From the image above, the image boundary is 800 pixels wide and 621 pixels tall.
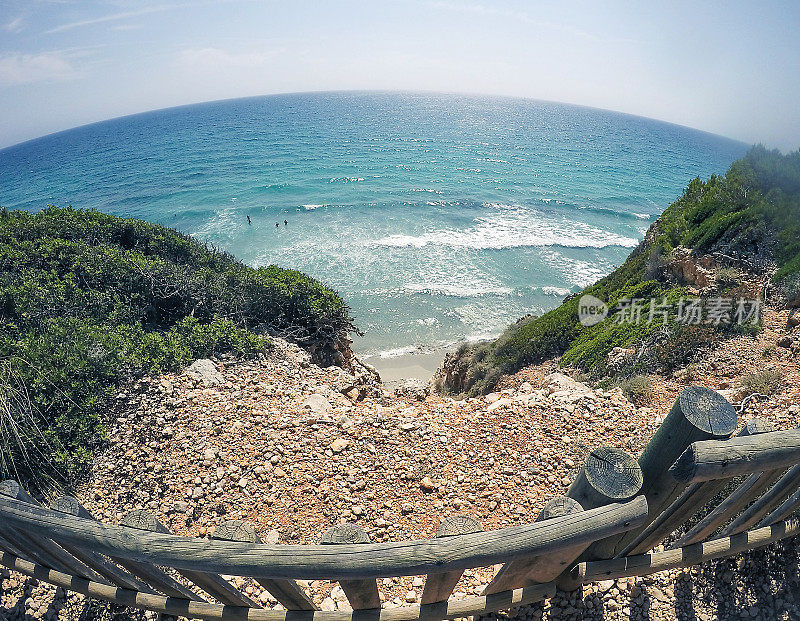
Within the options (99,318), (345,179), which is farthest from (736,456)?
(345,179)

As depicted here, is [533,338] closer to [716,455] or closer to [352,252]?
[716,455]

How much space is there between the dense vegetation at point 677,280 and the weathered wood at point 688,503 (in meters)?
4.75

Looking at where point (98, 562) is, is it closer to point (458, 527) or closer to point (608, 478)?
point (458, 527)

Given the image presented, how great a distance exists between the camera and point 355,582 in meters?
1.91

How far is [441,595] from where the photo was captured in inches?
82.9

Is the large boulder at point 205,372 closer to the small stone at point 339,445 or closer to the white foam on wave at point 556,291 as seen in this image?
the small stone at point 339,445

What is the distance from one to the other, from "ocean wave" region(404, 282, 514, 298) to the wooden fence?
17.7 meters

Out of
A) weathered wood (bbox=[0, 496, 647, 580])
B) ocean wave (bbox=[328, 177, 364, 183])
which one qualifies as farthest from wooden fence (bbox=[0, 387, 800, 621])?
ocean wave (bbox=[328, 177, 364, 183])

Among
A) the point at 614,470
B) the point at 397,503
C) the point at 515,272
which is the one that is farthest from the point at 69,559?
the point at 515,272

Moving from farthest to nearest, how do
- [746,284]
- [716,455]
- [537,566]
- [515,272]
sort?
1. [515,272]
2. [746,284]
3. [537,566]
4. [716,455]

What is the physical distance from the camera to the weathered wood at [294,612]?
218 centimetres

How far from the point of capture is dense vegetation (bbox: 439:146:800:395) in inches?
275

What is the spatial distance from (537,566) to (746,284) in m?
8.19

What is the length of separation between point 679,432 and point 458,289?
1884 cm
